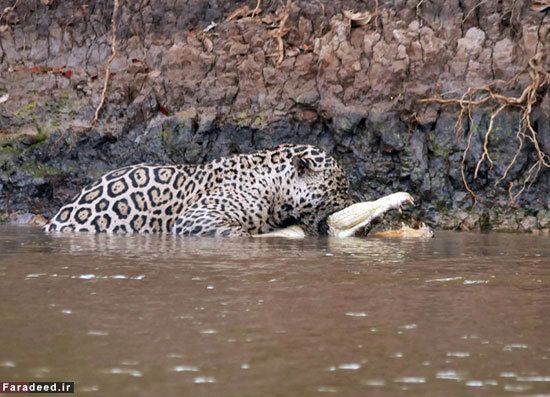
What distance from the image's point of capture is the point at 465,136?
8203mm

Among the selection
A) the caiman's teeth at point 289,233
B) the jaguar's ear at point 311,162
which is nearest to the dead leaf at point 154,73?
the jaguar's ear at point 311,162

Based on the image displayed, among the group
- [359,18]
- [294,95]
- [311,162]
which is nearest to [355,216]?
[311,162]

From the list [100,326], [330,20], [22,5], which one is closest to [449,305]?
[100,326]

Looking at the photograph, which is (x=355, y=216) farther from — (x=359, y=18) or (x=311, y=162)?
(x=359, y=18)

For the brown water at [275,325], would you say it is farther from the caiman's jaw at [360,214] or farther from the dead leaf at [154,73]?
the dead leaf at [154,73]

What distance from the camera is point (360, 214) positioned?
6.44 m

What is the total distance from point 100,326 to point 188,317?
271mm

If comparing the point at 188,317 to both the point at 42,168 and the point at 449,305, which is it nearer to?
the point at 449,305

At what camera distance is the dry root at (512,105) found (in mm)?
7785

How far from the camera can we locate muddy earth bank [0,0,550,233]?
26.7ft

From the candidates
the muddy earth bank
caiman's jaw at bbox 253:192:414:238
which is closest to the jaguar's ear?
caiman's jaw at bbox 253:192:414:238

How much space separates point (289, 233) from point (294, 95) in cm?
247

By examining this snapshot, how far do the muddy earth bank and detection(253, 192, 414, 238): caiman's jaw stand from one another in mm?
1661

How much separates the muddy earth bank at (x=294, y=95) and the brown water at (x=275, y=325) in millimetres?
4247
